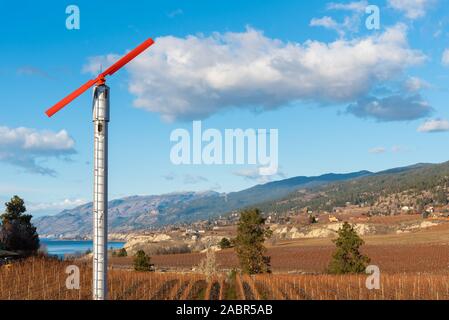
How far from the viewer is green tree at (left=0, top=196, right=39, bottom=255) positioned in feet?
199

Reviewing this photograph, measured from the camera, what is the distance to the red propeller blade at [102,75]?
2545 cm

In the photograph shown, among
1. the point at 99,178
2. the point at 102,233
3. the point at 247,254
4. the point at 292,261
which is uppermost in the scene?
the point at 99,178

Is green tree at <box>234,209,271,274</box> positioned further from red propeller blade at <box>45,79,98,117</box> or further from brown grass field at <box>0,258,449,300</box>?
red propeller blade at <box>45,79,98,117</box>

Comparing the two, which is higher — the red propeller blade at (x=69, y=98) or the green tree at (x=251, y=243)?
the red propeller blade at (x=69, y=98)

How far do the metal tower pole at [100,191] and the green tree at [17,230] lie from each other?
121 ft

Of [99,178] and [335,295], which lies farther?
[335,295]

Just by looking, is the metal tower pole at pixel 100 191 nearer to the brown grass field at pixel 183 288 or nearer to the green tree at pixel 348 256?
the brown grass field at pixel 183 288

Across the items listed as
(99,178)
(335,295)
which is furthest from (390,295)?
(99,178)

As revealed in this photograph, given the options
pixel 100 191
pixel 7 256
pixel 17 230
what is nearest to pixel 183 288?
pixel 100 191

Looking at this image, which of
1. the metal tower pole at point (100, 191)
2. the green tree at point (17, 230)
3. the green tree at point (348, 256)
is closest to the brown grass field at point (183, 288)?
the green tree at point (348, 256)
